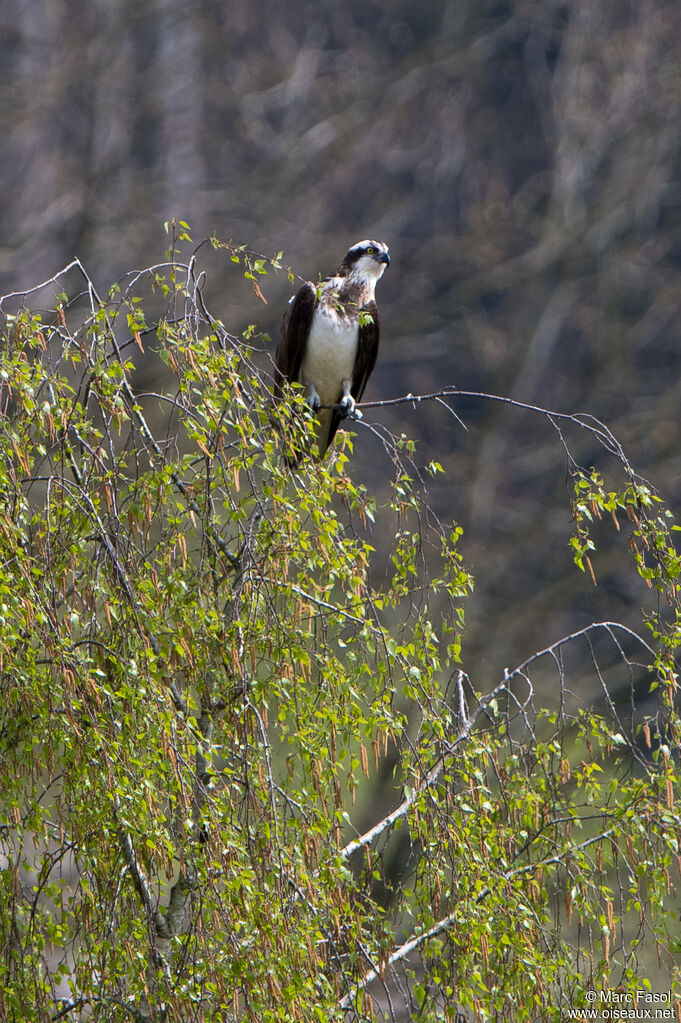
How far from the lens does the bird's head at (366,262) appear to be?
5797mm

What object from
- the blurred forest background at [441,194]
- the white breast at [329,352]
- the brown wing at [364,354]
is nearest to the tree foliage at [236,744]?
the white breast at [329,352]

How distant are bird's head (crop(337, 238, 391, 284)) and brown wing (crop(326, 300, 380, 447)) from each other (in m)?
0.12

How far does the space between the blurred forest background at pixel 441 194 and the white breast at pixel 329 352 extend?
10.2ft

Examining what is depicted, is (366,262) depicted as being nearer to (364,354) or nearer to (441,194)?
(364,354)

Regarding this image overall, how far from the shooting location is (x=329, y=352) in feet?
18.7

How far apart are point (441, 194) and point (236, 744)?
10196 mm

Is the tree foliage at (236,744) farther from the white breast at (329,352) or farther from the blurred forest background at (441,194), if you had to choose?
the blurred forest background at (441,194)

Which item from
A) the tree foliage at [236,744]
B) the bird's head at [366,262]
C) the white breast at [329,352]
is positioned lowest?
the tree foliage at [236,744]

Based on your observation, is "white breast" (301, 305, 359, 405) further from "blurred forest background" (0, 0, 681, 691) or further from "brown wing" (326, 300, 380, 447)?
"blurred forest background" (0, 0, 681, 691)

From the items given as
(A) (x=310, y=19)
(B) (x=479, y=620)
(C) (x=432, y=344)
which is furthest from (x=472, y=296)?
(A) (x=310, y=19)

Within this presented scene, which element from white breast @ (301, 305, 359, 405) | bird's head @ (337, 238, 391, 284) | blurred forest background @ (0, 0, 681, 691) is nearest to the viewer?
white breast @ (301, 305, 359, 405)

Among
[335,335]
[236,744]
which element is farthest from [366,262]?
[236,744]

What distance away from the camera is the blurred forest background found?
9.49 m

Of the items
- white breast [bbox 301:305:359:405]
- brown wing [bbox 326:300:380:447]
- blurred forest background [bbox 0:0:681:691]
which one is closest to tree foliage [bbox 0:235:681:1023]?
white breast [bbox 301:305:359:405]
